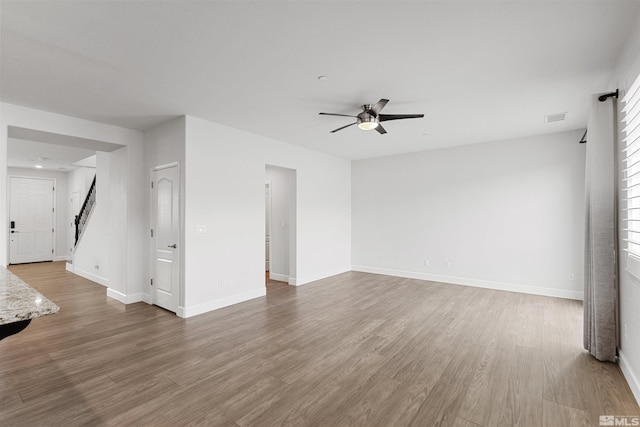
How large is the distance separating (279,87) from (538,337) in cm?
405

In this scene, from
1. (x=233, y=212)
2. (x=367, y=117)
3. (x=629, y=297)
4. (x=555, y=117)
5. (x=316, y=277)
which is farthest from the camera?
(x=316, y=277)

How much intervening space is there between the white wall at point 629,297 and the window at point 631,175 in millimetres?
94

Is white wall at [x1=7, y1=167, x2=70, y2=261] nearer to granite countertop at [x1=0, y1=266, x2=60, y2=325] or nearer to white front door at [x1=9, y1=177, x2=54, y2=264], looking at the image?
white front door at [x1=9, y1=177, x2=54, y2=264]

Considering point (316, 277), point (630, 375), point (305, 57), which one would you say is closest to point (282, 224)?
point (316, 277)

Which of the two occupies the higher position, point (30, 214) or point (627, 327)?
point (30, 214)

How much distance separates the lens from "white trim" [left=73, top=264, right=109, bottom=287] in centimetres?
599

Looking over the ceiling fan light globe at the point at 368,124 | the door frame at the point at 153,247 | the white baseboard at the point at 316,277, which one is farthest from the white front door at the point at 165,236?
the ceiling fan light globe at the point at 368,124

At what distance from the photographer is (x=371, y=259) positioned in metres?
7.14

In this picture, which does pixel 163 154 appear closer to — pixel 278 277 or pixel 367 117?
pixel 367 117

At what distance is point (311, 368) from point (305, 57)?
110 inches

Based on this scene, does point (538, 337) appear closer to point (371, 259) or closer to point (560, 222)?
point (560, 222)

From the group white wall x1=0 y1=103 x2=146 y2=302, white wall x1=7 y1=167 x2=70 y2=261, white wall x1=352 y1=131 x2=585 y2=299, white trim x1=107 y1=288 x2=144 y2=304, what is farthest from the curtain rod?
white wall x1=7 y1=167 x2=70 y2=261

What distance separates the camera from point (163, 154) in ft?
14.8

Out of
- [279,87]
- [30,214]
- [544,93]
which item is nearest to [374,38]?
[279,87]
